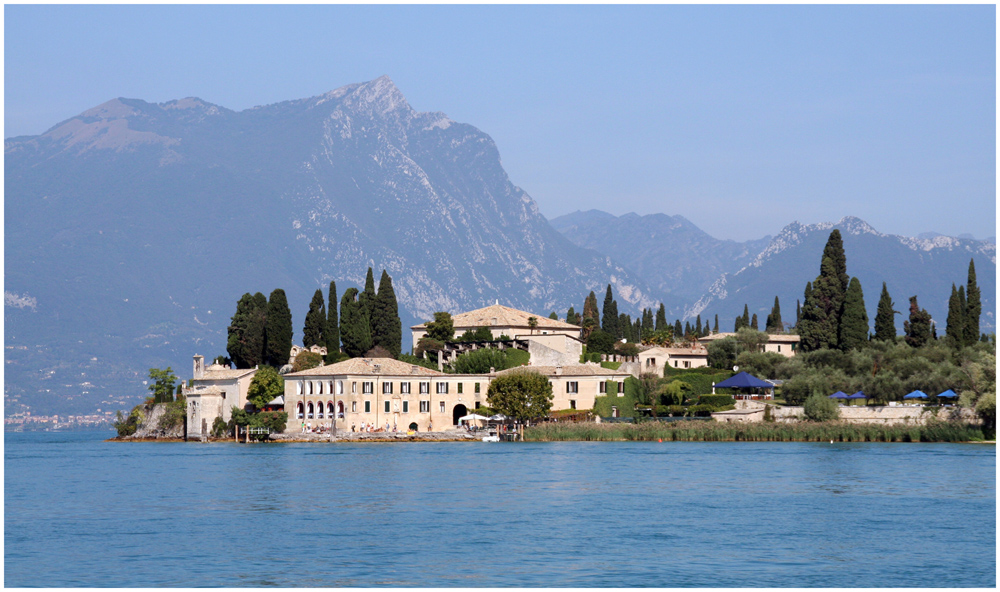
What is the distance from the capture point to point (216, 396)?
90.4m

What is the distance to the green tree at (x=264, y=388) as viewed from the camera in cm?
8888

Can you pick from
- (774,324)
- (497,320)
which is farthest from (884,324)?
(774,324)

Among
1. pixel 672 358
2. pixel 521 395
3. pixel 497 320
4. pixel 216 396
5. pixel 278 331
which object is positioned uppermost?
pixel 497 320

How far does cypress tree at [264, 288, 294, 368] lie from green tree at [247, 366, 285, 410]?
4.02m

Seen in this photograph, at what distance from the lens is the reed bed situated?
73000 mm

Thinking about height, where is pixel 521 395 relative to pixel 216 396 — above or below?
below

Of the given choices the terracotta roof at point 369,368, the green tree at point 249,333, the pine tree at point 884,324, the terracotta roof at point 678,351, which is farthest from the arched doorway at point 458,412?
the pine tree at point 884,324

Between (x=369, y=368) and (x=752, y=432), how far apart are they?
1055 inches

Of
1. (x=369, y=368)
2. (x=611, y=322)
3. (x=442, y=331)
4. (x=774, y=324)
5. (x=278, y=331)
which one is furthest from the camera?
(x=774, y=324)

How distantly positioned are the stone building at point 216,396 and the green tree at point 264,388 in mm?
909

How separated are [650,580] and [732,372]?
66.5 meters

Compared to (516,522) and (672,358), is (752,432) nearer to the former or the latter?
(672,358)

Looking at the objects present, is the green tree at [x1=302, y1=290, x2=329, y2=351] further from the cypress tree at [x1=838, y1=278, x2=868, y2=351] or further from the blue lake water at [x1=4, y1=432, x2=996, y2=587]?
the cypress tree at [x1=838, y1=278, x2=868, y2=351]

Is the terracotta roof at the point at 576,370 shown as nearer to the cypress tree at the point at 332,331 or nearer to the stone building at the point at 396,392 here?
the stone building at the point at 396,392
